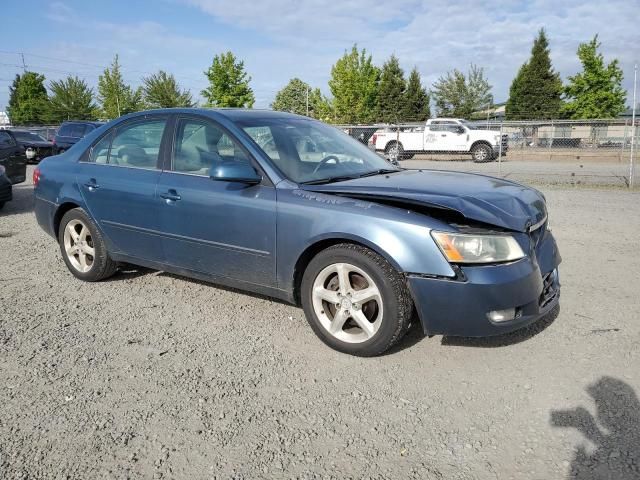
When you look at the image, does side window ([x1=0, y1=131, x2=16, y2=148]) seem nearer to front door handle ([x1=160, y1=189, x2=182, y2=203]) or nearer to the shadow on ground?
front door handle ([x1=160, y1=189, x2=182, y2=203])

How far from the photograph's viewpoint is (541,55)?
4125 cm

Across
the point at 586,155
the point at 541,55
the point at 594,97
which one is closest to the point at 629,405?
the point at 586,155

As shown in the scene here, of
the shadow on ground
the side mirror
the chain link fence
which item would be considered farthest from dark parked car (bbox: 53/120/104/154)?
the shadow on ground

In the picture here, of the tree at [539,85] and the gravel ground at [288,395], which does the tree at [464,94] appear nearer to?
the tree at [539,85]

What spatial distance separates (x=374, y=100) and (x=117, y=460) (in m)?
45.7

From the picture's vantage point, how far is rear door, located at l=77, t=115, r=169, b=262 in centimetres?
436

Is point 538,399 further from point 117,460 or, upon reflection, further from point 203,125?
point 203,125

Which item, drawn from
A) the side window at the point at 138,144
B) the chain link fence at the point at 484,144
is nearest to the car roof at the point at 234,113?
the side window at the point at 138,144

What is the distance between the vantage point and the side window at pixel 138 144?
14.6 ft

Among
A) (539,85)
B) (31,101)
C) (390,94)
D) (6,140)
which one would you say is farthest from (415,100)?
(6,140)

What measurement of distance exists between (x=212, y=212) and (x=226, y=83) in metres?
40.7

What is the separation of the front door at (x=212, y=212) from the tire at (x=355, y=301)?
0.40 metres

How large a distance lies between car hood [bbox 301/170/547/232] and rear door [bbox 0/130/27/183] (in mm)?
9801

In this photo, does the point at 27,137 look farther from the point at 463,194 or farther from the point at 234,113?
the point at 463,194
